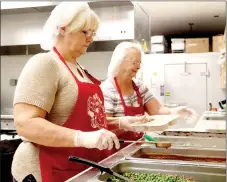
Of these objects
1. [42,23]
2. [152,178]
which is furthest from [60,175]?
[42,23]

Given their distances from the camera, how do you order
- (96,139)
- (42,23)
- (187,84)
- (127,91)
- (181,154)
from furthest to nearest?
1. (187,84)
2. (42,23)
3. (127,91)
4. (181,154)
5. (96,139)

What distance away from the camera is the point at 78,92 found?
1438 mm

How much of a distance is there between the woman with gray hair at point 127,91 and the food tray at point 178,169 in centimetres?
92

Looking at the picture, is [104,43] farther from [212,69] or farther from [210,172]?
[210,172]

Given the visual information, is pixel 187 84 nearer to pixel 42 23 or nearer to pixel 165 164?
pixel 42 23

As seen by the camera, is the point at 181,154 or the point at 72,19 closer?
the point at 72,19

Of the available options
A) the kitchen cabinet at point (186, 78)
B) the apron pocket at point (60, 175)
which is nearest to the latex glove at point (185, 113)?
the apron pocket at point (60, 175)

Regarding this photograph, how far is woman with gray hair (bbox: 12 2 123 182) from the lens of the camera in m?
1.29

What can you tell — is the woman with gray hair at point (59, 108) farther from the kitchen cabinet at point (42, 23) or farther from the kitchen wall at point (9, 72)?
the kitchen wall at point (9, 72)

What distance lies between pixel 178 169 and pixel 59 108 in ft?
1.97

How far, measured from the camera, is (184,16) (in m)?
6.20

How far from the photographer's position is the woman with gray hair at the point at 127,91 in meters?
2.48

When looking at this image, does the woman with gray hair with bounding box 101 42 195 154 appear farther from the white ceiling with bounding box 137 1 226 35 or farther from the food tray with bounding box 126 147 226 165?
the white ceiling with bounding box 137 1 226 35

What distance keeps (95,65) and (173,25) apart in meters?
2.69
